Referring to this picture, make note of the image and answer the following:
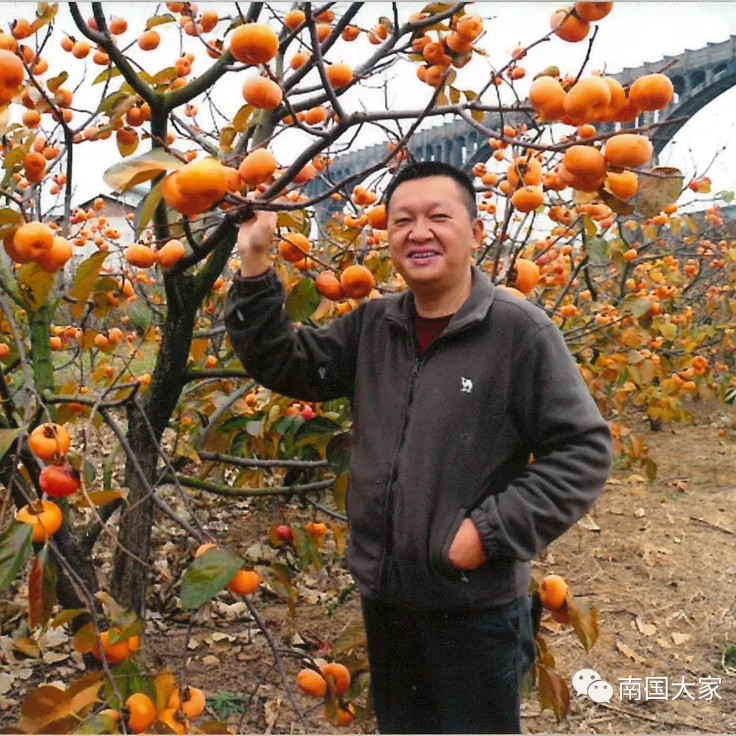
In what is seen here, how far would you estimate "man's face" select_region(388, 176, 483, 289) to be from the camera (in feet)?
3.88

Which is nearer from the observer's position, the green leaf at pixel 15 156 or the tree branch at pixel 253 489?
the green leaf at pixel 15 156

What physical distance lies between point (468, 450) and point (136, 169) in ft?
2.08

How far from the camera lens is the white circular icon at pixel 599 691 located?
175 centimetres

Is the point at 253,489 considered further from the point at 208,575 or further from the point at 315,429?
the point at 208,575

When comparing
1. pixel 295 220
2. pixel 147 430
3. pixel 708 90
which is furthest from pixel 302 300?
pixel 708 90

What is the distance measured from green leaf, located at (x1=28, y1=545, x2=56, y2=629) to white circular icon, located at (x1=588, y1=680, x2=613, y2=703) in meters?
1.24

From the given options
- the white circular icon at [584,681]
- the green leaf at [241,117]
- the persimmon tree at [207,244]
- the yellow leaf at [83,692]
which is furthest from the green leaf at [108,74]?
the white circular icon at [584,681]

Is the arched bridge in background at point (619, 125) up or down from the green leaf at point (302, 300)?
up

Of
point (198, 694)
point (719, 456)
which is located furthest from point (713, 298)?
point (198, 694)

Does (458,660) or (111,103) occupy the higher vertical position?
(111,103)

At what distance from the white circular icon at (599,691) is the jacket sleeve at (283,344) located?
3.19 ft

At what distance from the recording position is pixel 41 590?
3.51 feet

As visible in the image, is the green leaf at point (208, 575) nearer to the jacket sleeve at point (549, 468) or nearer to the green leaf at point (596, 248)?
the jacket sleeve at point (549, 468)

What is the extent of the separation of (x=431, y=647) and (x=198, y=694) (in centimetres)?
38
